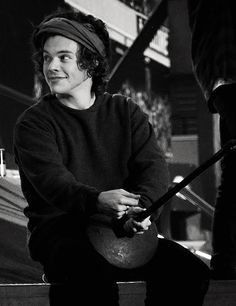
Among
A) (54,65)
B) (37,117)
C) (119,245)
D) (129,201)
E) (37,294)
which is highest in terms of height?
(54,65)

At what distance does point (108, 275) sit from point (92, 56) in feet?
1.86

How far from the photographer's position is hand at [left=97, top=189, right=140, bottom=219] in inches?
67.6

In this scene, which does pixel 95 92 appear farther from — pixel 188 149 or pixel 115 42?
pixel 188 149

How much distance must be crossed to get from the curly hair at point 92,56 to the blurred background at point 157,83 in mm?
932

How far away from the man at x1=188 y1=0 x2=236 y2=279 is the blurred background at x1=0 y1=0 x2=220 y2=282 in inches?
39.6

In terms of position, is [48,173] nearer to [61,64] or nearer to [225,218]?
[61,64]

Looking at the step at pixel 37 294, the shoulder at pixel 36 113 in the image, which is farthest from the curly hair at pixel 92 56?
the step at pixel 37 294

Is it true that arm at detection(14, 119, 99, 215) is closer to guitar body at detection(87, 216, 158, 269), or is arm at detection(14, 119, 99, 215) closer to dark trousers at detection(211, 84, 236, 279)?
guitar body at detection(87, 216, 158, 269)

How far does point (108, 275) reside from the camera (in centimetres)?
174

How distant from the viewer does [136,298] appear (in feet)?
6.17

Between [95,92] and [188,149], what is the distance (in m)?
2.49

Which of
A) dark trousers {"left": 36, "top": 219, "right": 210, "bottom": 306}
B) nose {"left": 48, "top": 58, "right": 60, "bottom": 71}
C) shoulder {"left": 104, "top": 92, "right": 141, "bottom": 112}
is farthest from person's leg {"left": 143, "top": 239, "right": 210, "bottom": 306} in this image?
nose {"left": 48, "top": 58, "right": 60, "bottom": 71}

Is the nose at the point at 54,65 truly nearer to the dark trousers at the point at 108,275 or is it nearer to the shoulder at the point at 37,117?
the shoulder at the point at 37,117

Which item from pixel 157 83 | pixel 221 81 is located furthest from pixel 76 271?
pixel 157 83
